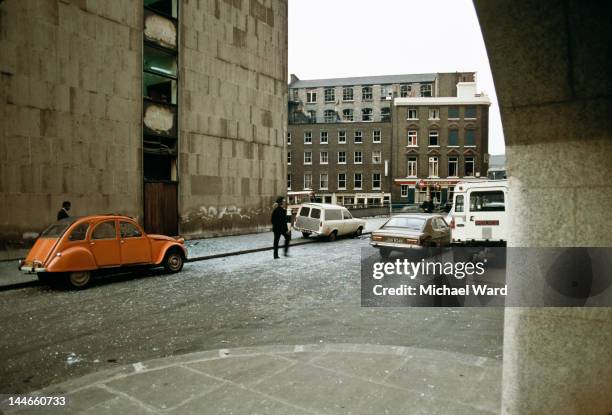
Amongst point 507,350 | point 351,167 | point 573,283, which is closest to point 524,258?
point 573,283

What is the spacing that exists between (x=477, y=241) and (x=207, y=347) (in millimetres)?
11032

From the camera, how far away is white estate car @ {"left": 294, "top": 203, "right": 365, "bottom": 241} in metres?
21.7

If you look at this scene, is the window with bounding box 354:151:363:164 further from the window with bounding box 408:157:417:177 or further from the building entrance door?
the building entrance door

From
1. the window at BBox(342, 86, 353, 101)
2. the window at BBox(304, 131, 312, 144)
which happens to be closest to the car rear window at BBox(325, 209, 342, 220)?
the window at BBox(304, 131, 312, 144)

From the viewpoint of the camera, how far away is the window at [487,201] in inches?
552

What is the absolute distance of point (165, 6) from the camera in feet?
68.2

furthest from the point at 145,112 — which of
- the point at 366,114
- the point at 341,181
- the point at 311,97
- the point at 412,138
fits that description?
the point at 311,97

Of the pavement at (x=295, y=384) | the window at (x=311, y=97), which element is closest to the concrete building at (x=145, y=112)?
the pavement at (x=295, y=384)

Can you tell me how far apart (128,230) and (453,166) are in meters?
52.7

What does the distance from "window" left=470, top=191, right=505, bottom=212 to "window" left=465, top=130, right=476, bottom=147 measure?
152 ft

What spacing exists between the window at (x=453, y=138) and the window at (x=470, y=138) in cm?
114

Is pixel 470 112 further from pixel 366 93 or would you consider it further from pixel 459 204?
pixel 459 204

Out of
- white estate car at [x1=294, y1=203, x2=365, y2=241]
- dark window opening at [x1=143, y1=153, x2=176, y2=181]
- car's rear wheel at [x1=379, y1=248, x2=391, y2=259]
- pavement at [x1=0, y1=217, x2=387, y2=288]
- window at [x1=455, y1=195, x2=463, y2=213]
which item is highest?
dark window opening at [x1=143, y1=153, x2=176, y2=181]

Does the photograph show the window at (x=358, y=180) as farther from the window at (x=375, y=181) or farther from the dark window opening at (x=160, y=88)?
the dark window opening at (x=160, y=88)
